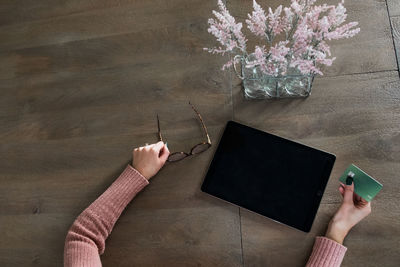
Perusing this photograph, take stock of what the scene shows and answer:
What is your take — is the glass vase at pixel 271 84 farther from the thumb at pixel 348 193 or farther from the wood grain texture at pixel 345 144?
the thumb at pixel 348 193

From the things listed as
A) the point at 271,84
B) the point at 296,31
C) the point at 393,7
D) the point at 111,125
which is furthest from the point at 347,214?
the point at 111,125

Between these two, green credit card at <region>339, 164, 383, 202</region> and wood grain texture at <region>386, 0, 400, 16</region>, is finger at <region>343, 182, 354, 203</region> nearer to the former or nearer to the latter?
green credit card at <region>339, 164, 383, 202</region>

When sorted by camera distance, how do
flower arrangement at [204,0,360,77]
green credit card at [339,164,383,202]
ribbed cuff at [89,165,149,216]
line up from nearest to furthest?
flower arrangement at [204,0,360,77] → green credit card at [339,164,383,202] → ribbed cuff at [89,165,149,216]

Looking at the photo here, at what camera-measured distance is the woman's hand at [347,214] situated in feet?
3.40

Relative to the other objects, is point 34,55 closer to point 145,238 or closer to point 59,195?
point 59,195

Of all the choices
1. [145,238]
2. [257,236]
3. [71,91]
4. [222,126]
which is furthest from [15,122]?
[257,236]

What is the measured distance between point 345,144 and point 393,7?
490mm

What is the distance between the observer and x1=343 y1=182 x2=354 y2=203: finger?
1049mm

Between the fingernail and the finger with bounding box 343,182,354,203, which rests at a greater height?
the fingernail

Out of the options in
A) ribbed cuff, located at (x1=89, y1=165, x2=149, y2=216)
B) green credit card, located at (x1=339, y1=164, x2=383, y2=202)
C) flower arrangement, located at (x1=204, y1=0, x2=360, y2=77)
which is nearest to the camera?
flower arrangement, located at (x1=204, y1=0, x2=360, y2=77)

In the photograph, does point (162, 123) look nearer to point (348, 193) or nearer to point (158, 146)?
point (158, 146)

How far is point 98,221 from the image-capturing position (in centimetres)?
109

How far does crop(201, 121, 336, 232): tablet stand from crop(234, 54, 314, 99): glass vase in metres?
0.12

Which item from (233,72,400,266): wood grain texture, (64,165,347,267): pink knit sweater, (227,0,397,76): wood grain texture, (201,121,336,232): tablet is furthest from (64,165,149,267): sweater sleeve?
(227,0,397,76): wood grain texture
